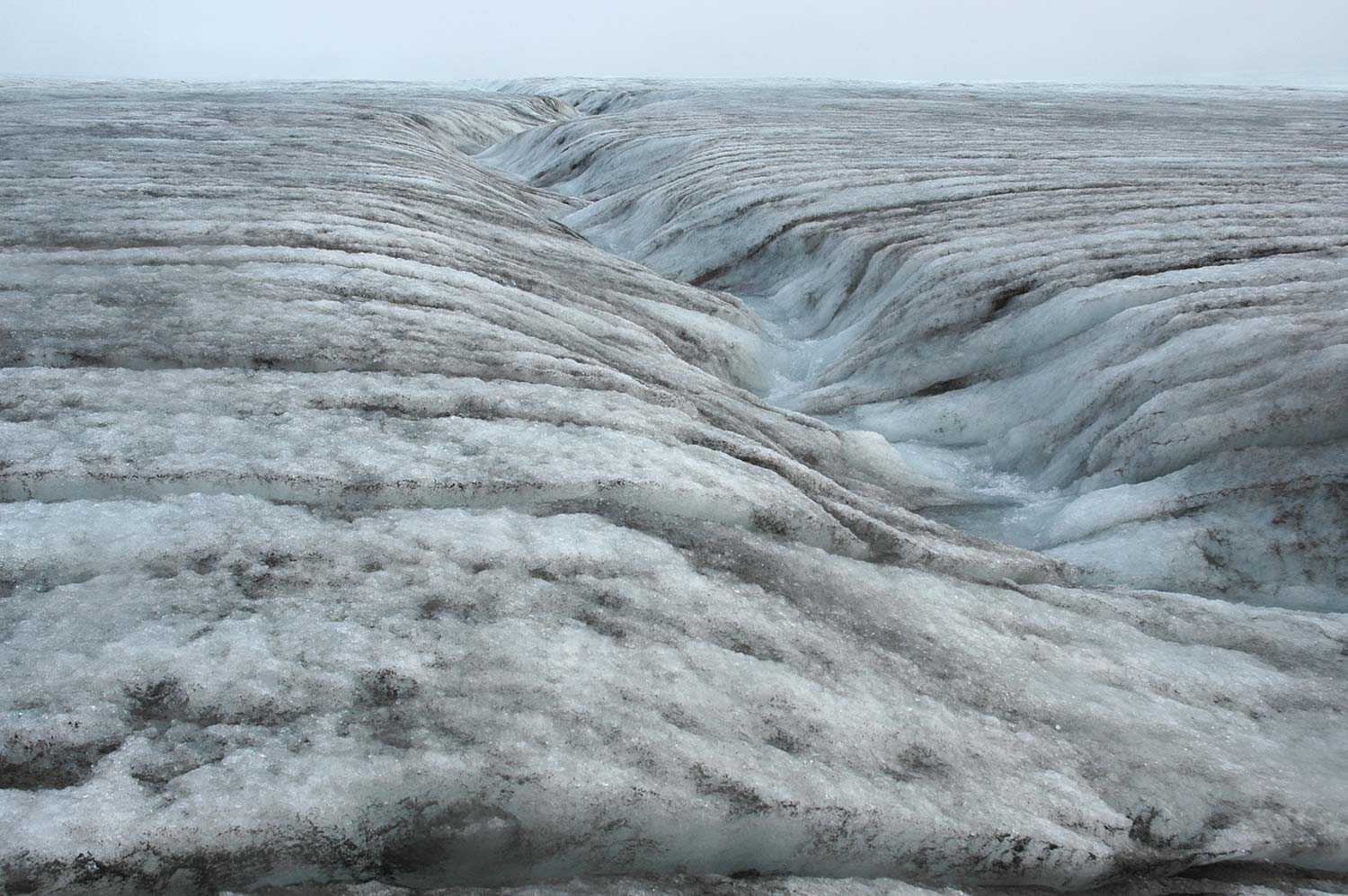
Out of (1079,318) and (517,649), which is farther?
(1079,318)

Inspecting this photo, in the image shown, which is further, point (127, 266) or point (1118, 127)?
point (1118, 127)

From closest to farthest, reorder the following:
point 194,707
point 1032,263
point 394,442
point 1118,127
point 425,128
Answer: point 194,707, point 394,442, point 1032,263, point 1118,127, point 425,128

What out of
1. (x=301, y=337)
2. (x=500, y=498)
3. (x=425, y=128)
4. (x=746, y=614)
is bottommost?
(x=746, y=614)

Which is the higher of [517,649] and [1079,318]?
[1079,318]

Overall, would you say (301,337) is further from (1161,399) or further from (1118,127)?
(1118,127)

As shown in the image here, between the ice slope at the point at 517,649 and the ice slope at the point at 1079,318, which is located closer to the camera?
the ice slope at the point at 517,649

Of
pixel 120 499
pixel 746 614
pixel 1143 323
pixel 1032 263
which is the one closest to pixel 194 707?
pixel 120 499
